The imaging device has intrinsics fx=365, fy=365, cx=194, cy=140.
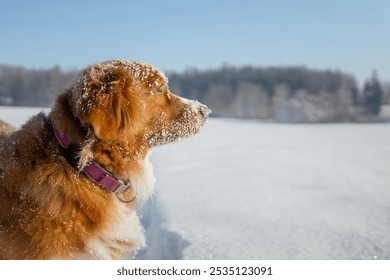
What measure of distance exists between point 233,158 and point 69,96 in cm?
910

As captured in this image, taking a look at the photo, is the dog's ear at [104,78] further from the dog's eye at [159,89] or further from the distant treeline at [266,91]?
the distant treeline at [266,91]

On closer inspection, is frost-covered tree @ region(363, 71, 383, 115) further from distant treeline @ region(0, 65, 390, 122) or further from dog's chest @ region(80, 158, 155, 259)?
dog's chest @ region(80, 158, 155, 259)

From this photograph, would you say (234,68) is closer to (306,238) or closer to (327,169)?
(327,169)

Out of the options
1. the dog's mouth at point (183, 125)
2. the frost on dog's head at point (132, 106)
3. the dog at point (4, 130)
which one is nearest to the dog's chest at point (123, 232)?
the dog's mouth at point (183, 125)

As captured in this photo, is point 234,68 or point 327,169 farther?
point 234,68

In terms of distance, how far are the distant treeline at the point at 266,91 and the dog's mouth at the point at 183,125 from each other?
13295 millimetres

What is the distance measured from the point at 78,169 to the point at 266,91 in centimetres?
5788

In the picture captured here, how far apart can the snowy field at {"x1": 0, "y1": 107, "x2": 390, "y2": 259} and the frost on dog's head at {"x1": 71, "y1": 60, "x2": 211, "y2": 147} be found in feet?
1.02

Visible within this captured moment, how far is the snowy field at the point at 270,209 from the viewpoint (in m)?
4.81

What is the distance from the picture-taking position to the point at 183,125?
12.0ft

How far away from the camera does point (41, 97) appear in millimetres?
16016

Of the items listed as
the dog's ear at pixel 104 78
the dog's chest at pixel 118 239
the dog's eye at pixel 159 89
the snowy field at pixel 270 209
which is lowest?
the snowy field at pixel 270 209

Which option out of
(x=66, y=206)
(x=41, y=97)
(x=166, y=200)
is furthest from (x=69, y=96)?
(x=41, y=97)

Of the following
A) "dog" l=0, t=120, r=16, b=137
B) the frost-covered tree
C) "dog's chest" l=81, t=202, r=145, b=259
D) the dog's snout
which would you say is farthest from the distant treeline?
"dog's chest" l=81, t=202, r=145, b=259
